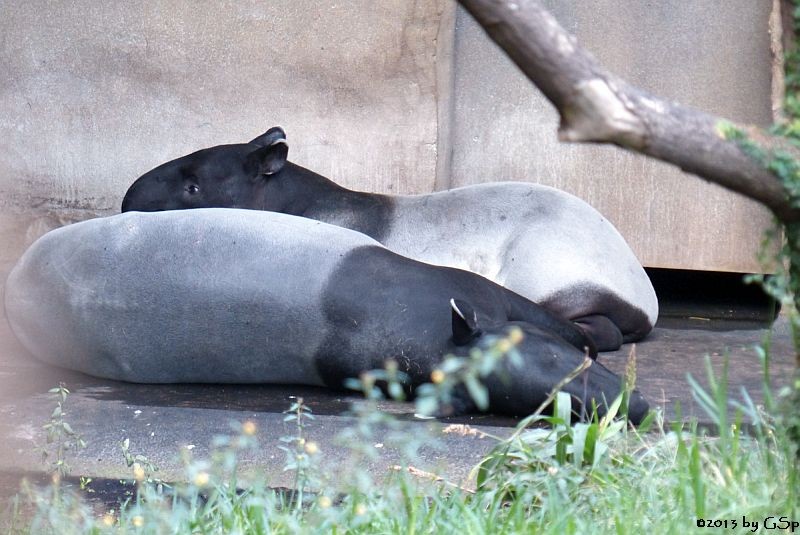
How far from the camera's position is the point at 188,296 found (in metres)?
4.92

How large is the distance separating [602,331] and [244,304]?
73.0 inches

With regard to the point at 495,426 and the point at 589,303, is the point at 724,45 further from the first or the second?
the point at 495,426

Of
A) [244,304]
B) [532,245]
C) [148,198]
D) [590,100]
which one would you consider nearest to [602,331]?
[532,245]

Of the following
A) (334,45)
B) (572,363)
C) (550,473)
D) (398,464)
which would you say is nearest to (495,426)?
(572,363)

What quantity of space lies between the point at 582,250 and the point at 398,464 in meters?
2.41

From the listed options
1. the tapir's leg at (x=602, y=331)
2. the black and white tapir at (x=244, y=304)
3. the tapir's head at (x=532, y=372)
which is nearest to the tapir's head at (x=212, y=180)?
the black and white tapir at (x=244, y=304)

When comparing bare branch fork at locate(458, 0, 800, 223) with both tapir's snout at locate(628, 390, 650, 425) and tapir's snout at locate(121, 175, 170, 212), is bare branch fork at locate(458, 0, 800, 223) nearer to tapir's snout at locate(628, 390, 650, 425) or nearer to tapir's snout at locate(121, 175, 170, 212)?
tapir's snout at locate(628, 390, 650, 425)

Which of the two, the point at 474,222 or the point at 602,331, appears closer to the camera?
the point at 602,331

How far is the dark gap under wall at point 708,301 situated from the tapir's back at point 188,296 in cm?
245

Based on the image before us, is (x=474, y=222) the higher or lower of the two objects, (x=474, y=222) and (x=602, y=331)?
the higher

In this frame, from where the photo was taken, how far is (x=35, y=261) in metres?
5.29

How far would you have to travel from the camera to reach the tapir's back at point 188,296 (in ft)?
16.0

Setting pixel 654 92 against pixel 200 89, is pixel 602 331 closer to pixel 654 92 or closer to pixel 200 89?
pixel 654 92

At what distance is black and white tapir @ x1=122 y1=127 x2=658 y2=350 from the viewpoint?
225 inches
